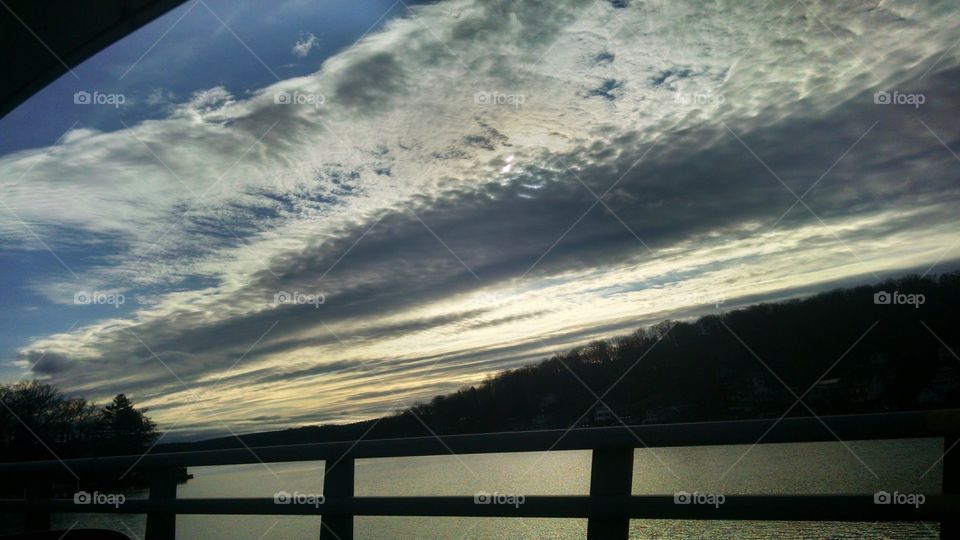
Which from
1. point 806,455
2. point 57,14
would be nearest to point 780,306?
point 806,455

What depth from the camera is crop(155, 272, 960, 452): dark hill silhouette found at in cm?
966

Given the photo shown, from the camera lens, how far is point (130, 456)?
15.2 feet

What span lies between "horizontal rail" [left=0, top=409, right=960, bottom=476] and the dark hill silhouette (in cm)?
68

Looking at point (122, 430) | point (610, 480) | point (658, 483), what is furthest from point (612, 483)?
point (122, 430)

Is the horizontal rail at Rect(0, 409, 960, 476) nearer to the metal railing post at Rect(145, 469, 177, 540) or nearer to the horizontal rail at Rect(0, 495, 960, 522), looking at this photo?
the horizontal rail at Rect(0, 495, 960, 522)

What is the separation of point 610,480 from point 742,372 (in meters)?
15.6

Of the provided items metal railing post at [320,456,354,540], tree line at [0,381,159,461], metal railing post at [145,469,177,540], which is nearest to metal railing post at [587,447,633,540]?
metal railing post at [320,456,354,540]

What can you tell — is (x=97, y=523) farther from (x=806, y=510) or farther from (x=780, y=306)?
(x=780, y=306)

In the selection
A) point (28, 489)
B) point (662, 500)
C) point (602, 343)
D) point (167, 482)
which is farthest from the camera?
point (602, 343)

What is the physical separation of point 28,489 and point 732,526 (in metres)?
5.86

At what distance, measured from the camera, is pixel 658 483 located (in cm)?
348

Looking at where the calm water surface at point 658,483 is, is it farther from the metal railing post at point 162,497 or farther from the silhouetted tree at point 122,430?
the silhouetted tree at point 122,430

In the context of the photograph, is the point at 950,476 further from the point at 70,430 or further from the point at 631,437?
the point at 70,430

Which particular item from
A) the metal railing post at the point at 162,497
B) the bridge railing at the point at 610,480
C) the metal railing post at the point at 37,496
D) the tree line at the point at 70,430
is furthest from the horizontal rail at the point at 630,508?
the tree line at the point at 70,430
